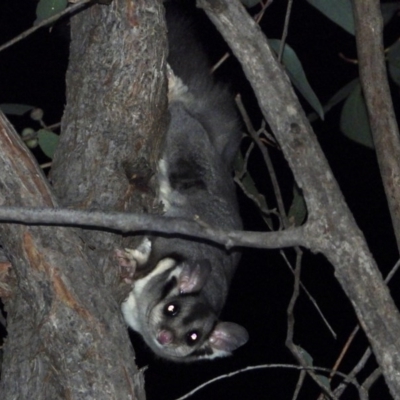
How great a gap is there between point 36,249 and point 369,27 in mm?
1193

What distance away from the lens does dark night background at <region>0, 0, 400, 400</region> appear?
706 cm

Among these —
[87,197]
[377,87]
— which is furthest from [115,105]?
[377,87]

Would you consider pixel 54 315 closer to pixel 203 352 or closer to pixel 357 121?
pixel 357 121

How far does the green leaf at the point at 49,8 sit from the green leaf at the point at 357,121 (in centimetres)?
130

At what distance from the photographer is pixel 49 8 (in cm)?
296

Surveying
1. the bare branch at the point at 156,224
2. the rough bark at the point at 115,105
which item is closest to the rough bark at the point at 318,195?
the bare branch at the point at 156,224

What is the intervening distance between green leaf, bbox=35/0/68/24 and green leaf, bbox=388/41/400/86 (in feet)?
4.57

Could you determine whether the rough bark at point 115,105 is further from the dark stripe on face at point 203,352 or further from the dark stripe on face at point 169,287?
the dark stripe on face at point 203,352

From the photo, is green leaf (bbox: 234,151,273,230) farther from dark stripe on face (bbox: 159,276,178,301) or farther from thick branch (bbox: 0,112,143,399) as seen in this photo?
thick branch (bbox: 0,112,143,399)

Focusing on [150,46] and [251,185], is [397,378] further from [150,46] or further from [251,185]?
[251,185]

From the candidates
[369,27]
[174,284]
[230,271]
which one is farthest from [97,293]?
[230,271]

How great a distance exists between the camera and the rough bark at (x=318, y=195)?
2.12m

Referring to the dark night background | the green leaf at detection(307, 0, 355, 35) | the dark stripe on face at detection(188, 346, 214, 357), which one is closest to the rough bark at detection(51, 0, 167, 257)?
the green leaf at detection(307, 0, 355, 35)

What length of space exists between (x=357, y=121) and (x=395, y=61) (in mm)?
280
